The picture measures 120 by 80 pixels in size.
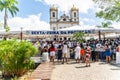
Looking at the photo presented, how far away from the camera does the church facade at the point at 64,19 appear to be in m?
168

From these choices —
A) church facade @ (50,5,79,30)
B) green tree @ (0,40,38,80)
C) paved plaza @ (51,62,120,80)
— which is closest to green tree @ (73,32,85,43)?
paved plaza @ (51,62,120,80)

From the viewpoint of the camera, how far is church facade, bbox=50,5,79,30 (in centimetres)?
16812

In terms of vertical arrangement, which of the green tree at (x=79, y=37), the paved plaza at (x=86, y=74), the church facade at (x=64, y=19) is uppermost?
the church facade at (x=64, y=19)

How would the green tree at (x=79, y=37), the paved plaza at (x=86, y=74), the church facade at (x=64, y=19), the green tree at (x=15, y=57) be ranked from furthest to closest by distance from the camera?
the church facade at (x=64, y=19) → the green tree at (x=79, y=37) → the green tree at (x=15, y=57) → the paved plaza at (x=86, y=74)

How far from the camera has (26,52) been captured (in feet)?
61.4

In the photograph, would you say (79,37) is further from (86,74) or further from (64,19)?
(64,19)

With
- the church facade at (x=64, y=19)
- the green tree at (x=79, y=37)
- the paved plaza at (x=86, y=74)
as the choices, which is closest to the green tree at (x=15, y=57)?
the paved plaza at (x=86, y=74)

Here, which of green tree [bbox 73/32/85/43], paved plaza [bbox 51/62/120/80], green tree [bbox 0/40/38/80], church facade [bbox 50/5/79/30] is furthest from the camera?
church facade [bbox 50/5/79/30]

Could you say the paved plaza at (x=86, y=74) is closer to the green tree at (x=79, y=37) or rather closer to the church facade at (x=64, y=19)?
the green tree at (x=79, y=37)

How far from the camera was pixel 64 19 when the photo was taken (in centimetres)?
17188

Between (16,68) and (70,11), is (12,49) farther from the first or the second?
(70,11)

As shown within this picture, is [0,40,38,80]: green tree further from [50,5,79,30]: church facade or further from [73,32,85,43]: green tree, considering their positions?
[50,5,79,30]: church facade

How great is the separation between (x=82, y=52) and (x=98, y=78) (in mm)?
10745

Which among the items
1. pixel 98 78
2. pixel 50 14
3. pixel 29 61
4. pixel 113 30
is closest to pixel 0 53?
pixel 29 61
